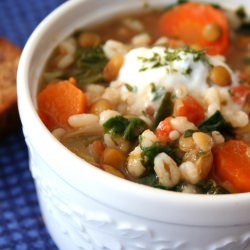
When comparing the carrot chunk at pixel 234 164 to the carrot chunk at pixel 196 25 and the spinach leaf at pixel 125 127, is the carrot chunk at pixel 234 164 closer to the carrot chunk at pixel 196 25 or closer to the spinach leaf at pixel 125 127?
the spinach leaf at pixel 125 127

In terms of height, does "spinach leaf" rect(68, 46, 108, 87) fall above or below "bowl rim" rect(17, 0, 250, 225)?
below

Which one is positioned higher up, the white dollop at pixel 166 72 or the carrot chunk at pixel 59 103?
the white dollop at pixel 166 72

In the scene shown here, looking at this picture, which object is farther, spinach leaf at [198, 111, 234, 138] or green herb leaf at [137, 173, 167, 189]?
spinach leaf at [198, 111, 234, 138]

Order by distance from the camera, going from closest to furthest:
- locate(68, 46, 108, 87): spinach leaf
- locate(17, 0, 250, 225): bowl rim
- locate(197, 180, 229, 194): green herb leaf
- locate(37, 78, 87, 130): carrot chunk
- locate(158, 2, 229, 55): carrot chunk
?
1. locate(17, 0, 250, 225): bowl rim
2. locate(197, 180, 229, 194): green herb leaf
3. locate(37, 78, 87, 130): carrot chunk
4. locate(68, 46, 108, 87): spinach leaf
5. locate(158, 2, 229, 55): carrot chunk

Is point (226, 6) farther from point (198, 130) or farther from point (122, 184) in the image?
point (122, 184)

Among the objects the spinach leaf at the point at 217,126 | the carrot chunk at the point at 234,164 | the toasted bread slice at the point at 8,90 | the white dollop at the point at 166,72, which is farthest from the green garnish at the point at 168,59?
the toasted bread slice at the point at 8,90

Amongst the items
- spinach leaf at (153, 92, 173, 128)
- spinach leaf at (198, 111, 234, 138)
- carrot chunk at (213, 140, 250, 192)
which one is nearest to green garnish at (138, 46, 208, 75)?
spinach leaf at (153, 92, 173, 128)

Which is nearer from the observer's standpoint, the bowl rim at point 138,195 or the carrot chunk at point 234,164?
the bowl rim at point 138,195

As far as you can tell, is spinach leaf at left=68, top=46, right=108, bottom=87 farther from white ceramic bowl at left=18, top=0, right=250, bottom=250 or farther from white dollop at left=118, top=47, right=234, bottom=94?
white ceramic bowl at left=18, top=0, right=250, bottom=250
